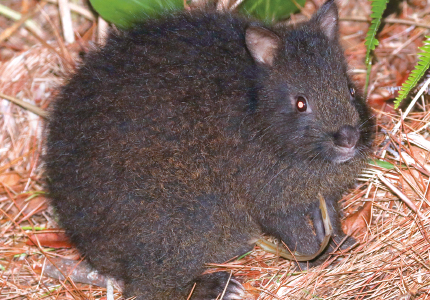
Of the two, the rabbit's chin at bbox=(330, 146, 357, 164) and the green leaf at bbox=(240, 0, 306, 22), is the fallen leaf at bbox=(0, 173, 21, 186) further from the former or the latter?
the rabbit's chin at bbox=(330, 146, 357, 164)

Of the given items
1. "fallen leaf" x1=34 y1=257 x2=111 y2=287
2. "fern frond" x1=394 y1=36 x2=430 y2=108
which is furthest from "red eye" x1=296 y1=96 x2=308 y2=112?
"fallen leaf" x1=34 y1=257 x2=111 y2=287

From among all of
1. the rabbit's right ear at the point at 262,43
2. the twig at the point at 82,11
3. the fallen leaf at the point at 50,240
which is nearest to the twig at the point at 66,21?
the twig at the point at 82,11

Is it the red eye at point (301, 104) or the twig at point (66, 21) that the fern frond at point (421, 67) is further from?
the twig at point (66, 21)

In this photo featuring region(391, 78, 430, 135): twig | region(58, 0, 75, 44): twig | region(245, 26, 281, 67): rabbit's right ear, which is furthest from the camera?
region(58, 0, 75, 44): twig

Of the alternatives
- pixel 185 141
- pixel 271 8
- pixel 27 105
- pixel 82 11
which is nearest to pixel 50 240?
pixel 27 105

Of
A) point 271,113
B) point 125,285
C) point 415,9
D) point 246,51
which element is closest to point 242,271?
A: point 125,285

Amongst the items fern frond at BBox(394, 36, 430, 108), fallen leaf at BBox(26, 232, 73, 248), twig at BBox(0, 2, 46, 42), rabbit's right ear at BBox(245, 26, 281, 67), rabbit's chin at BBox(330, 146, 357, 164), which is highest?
rabbit's right ear at BBox(245, 26, 281, 67)
